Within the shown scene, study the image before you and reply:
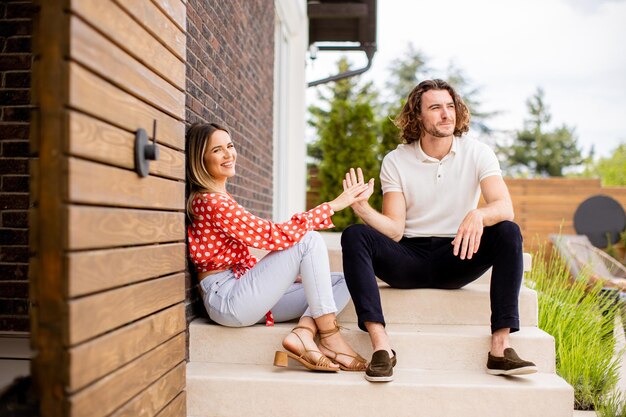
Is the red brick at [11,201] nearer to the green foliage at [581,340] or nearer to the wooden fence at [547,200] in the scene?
the green foliage at [581,340]

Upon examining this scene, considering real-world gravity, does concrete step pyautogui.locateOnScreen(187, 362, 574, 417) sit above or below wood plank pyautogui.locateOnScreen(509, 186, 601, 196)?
below

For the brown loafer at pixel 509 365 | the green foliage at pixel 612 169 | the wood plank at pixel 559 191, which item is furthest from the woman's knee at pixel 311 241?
the green foliage at pixel 612 169

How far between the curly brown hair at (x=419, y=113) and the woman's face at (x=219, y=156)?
0.93 meters

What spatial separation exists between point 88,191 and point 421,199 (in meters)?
1.85

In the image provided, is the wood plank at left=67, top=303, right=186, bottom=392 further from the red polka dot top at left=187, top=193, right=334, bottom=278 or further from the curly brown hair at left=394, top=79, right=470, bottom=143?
the curly brown hair at left=394, top=79, right=470, bottom=143

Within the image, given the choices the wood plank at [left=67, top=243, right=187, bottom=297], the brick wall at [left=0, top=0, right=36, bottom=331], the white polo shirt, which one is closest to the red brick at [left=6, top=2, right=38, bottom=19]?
the brick wall at [left=0, top=0, right=36, bottom=331]

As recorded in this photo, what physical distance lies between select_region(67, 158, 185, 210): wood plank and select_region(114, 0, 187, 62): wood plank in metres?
0.43

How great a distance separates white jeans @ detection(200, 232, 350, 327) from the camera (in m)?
2.52

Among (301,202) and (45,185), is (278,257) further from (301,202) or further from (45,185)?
(301,202)

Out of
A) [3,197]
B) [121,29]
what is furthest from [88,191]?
[3,197]

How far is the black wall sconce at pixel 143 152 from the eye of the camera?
1713mm

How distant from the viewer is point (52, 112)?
4.33ft

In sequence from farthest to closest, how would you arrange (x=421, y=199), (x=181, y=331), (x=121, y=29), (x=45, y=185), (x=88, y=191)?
1. (x=421, y=199)
2. (x=181, y=331)
3. (x=121, y=29)
4. (x=88, y=191)
5. (x=45, y=185)

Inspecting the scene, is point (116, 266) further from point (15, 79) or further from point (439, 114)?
point (439, 114)
